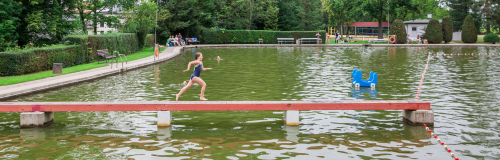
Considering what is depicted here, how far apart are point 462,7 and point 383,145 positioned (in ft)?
240

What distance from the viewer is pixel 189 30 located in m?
61.6

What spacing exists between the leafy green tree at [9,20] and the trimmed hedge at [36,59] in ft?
16.2

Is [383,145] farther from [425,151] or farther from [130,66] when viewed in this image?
[130,66]

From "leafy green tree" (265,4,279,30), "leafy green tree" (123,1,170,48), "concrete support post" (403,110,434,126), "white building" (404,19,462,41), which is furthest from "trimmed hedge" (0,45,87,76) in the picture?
"white building" (404,19,462,41)

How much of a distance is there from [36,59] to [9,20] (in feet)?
27.0

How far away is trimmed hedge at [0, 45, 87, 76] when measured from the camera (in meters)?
19.4

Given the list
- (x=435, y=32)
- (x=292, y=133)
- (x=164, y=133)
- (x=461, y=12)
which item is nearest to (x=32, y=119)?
(x=164, y=133)

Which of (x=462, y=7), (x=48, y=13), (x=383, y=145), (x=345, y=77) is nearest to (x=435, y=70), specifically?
(x=345, y=77)

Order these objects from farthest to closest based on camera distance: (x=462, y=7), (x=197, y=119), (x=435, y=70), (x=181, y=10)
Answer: (x=462, y=7) → (x=181, y=10) → (x=435, y=70) → (x=197, y=119)

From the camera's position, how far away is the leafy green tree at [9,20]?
2684cm

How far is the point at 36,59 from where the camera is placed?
820 inches

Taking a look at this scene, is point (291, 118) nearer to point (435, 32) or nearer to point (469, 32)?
point (435, 32)

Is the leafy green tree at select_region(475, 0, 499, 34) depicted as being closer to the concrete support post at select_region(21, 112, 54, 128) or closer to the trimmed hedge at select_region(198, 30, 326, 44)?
the trimmed hedge at select_region(198, 30, 326, 44)

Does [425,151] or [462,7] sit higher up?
[462,7]
